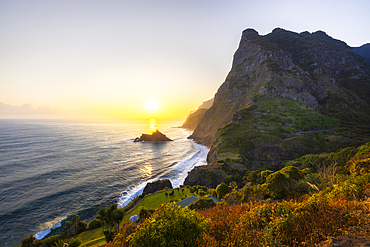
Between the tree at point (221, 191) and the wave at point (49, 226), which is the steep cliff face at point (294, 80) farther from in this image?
the wave at point (49, 226)

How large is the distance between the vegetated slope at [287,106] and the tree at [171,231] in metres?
57.1

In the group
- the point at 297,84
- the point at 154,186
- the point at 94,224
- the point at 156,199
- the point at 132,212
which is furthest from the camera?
the point at 297,84

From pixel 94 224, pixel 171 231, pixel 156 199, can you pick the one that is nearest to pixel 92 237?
pixel 94 224

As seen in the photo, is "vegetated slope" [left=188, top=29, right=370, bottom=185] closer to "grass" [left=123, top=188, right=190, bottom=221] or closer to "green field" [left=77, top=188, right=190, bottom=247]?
"grass" [left=123, top=188, right=190, bottom=221]

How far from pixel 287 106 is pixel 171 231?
13596 cm

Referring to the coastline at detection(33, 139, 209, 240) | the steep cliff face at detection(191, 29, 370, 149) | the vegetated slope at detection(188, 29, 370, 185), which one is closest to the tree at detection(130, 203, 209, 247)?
the coastline at detection(33, 139, 209, 240)

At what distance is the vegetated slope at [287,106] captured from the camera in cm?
7162

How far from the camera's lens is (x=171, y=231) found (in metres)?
5.57

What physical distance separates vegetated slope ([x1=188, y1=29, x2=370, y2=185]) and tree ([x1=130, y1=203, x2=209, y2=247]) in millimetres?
57093

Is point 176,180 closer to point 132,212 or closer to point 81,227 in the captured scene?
point 132,212

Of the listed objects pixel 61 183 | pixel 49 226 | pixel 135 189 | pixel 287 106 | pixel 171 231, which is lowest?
pixel 135 189

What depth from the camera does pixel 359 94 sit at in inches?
5778

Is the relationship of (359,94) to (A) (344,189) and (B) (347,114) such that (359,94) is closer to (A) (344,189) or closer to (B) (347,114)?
(B) (347,114)

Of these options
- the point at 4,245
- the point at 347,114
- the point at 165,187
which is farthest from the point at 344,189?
the point at 347,114
